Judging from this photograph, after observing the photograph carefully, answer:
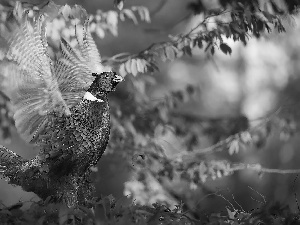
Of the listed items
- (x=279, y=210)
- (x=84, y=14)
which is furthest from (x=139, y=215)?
(x=84, y=14)

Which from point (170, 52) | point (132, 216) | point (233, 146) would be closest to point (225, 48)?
point (170, 52)

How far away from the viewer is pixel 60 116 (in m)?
3.39

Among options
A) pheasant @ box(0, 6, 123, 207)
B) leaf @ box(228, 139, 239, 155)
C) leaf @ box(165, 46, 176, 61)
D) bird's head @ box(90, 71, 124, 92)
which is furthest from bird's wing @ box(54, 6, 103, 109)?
leaf @ box(228, 139, 239, 155)

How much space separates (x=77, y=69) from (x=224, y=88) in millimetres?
3370

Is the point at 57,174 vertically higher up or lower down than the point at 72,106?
lower down

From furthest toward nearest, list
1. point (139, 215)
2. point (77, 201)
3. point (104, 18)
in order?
1. point (104, 18)
2. point (77, 201)
3. point (139, 215)

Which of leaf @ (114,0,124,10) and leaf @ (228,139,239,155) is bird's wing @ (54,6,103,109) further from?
leaf @ (228,139,239,155)

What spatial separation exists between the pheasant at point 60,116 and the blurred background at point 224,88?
230cm

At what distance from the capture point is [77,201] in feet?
10.0

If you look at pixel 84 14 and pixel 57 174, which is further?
pixel 84 14

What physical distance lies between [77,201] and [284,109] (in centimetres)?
363

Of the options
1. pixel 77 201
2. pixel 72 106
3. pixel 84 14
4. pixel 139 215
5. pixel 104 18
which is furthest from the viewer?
pixel 104 18

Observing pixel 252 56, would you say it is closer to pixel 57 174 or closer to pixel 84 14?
pixel 84 14

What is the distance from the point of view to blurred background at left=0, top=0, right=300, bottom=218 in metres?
6.12
